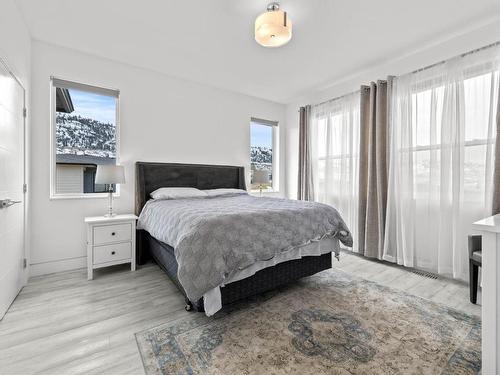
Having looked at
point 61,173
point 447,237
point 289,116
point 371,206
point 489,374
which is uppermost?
point 289,116

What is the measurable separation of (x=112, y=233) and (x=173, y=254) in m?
1.10

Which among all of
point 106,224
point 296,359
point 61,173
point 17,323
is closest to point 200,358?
point 296,359

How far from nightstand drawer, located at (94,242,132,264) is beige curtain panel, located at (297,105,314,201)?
10.0ft

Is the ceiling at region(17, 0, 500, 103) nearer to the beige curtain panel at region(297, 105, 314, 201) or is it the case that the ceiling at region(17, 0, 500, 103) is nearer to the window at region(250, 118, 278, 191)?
the beige curtain panel at region(297, 105, 314, 201)

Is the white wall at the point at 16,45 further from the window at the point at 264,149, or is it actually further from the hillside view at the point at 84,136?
the window at the point at 264,149

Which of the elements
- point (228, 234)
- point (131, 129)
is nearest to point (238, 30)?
point (131, 129)

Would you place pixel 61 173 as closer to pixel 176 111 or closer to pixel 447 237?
pixel 176 111

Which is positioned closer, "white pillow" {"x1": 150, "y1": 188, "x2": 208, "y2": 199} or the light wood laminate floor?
the light wood laminate floor

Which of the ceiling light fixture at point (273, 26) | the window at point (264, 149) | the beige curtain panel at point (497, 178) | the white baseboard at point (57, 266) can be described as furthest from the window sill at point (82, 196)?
the beige curtain panel at point (497, 178)

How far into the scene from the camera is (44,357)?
1.49 meters

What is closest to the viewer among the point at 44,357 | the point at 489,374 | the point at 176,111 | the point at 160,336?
the point at 489,374

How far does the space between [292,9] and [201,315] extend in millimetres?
2860

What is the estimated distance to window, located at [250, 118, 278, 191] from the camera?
489 centimetres

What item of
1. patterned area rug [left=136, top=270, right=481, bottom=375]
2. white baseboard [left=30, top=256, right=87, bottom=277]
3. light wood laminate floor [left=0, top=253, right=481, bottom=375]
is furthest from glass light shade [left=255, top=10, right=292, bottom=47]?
white baseboard [left=30, top=256, right=87, bottom=277]
